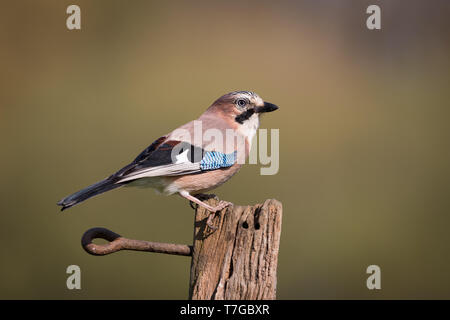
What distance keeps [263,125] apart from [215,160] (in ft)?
10.6

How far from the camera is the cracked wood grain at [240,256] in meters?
2.82

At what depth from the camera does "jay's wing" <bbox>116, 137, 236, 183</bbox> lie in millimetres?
3811

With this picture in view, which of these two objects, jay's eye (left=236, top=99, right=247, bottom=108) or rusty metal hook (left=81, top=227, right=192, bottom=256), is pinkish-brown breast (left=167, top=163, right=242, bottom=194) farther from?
rusty metal hook (left=81, top=227, right=192, bottom=256)

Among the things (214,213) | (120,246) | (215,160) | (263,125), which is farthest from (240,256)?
(263,125)

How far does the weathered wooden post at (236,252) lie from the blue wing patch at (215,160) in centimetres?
94

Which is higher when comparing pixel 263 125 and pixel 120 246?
pixel 263 125

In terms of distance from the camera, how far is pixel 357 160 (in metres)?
7.87

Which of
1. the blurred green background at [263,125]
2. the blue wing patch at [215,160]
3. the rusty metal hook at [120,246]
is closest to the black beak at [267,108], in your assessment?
the blue wing patch at [215,160]

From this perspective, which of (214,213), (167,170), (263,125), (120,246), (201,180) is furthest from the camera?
(263,125)

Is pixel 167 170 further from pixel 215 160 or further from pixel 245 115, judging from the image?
pixel 245 115

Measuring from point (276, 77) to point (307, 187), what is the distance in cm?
167

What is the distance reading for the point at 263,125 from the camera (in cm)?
722

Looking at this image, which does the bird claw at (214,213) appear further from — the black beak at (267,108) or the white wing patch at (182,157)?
the black beak at (267,108)
